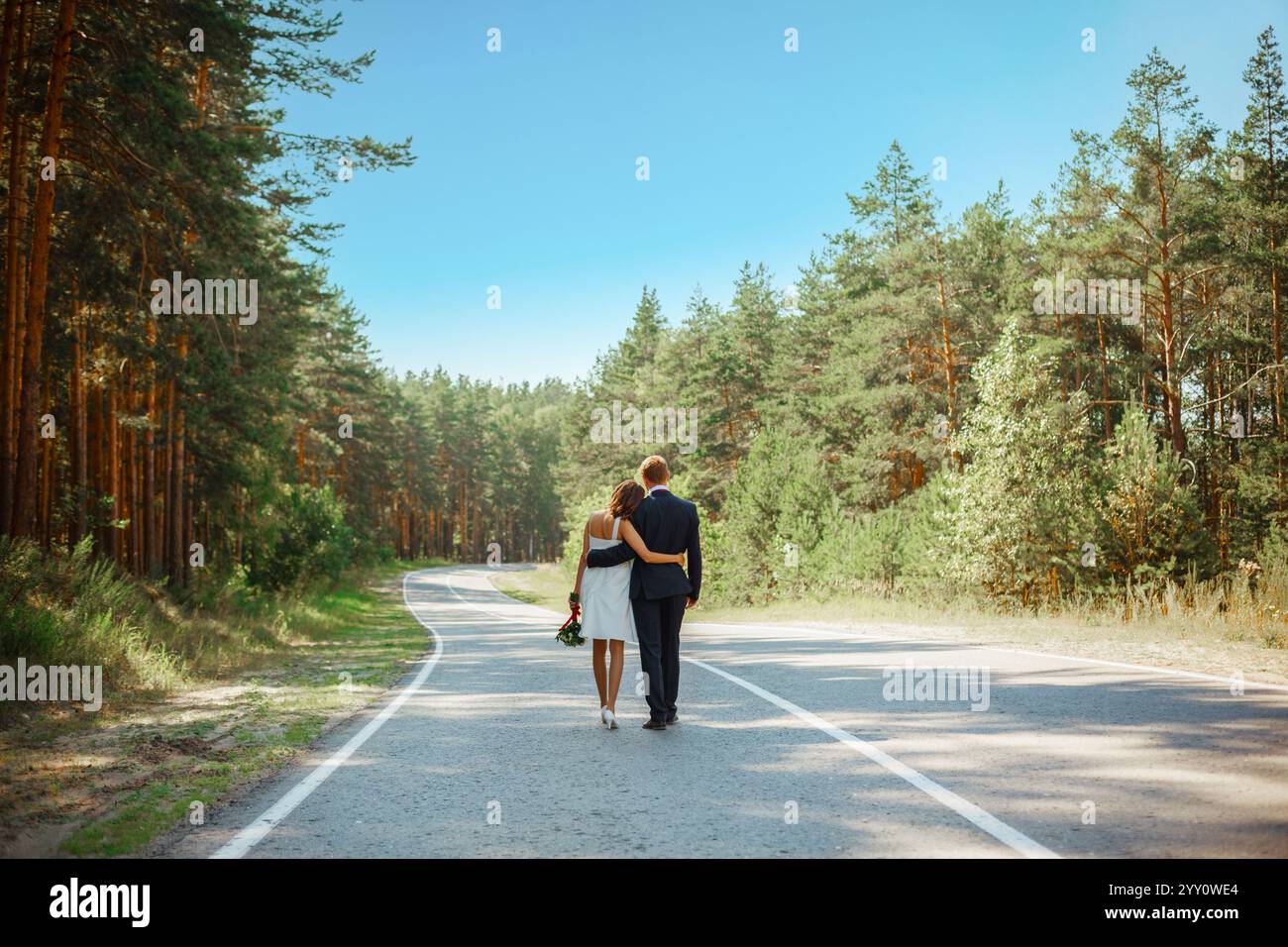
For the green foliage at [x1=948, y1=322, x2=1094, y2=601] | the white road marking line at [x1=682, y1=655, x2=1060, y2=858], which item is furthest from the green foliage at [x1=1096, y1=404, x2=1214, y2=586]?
the white road marking line at [x1=682, y1=655, x2=1060, y2=858]

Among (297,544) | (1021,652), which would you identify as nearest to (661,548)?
(1021,652)

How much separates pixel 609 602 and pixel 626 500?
944 mm

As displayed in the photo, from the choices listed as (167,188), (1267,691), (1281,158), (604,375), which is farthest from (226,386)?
(604,375)

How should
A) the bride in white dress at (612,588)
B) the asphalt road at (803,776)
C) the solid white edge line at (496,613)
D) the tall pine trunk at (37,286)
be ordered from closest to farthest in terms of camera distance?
the asphalt road at (803,776) → the bride in white dress at (612,588) → the tall pine trunk at (37,286) → the solid white edge line at (496,613)

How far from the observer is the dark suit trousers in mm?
8305

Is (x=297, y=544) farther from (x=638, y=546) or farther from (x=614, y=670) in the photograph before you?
(x=638, y=546)

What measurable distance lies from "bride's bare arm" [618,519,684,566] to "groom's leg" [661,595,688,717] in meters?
0.39

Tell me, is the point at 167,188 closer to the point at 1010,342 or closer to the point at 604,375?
the point at 1010,342

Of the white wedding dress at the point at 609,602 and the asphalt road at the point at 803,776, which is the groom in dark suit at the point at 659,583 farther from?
the asphalt road at the point at 803,776

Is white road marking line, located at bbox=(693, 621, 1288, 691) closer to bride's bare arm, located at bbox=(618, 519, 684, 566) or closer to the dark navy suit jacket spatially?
the dark navy suit jacket

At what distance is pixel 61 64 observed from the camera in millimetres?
13969

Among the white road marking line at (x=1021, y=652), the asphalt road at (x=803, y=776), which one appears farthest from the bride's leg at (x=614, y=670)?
the white road marking line at (x=1021, y=652)

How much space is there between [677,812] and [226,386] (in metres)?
16.6

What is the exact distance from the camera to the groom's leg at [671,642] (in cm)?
836
